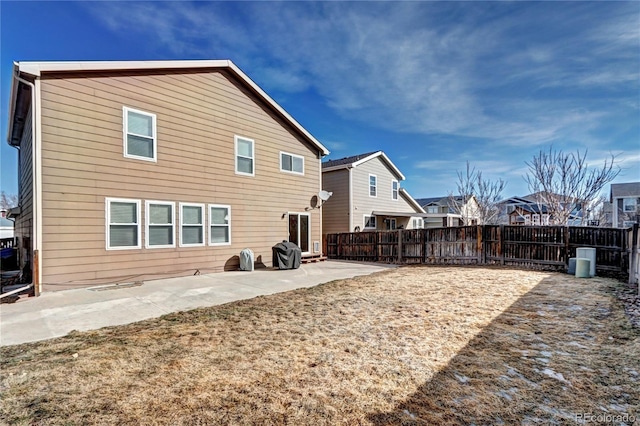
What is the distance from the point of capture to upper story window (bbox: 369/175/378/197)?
18.3 m

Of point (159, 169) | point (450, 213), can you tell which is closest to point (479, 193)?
point (450, 213)

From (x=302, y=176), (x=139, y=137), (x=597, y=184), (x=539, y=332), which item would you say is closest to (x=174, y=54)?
(x=139, y=137)

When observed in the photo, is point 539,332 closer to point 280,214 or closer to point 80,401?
point 80,401

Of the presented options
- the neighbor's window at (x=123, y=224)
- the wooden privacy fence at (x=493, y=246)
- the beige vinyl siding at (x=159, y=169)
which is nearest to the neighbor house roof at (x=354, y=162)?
the wooden privacy fence at (x=493, y=246)

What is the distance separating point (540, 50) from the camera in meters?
10.1

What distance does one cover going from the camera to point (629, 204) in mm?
25484

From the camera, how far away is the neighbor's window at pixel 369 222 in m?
17.9

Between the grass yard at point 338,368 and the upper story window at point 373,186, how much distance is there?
1323 centimetres

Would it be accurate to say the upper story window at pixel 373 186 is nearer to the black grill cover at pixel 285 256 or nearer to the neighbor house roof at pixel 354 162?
the neighbor house roof at pixel 354 162

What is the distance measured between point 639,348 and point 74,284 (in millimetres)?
9913

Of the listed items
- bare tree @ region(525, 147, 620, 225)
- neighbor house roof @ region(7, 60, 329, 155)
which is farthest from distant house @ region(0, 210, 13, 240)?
bare tree @ region(525, 147, 620, 225)

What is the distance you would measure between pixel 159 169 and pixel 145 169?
354mm

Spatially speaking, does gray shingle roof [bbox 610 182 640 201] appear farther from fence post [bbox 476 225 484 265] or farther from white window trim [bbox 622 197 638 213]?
fence post [bbox 476 225 484 265]

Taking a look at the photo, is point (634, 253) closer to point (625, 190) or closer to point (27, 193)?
point (27, 193)
